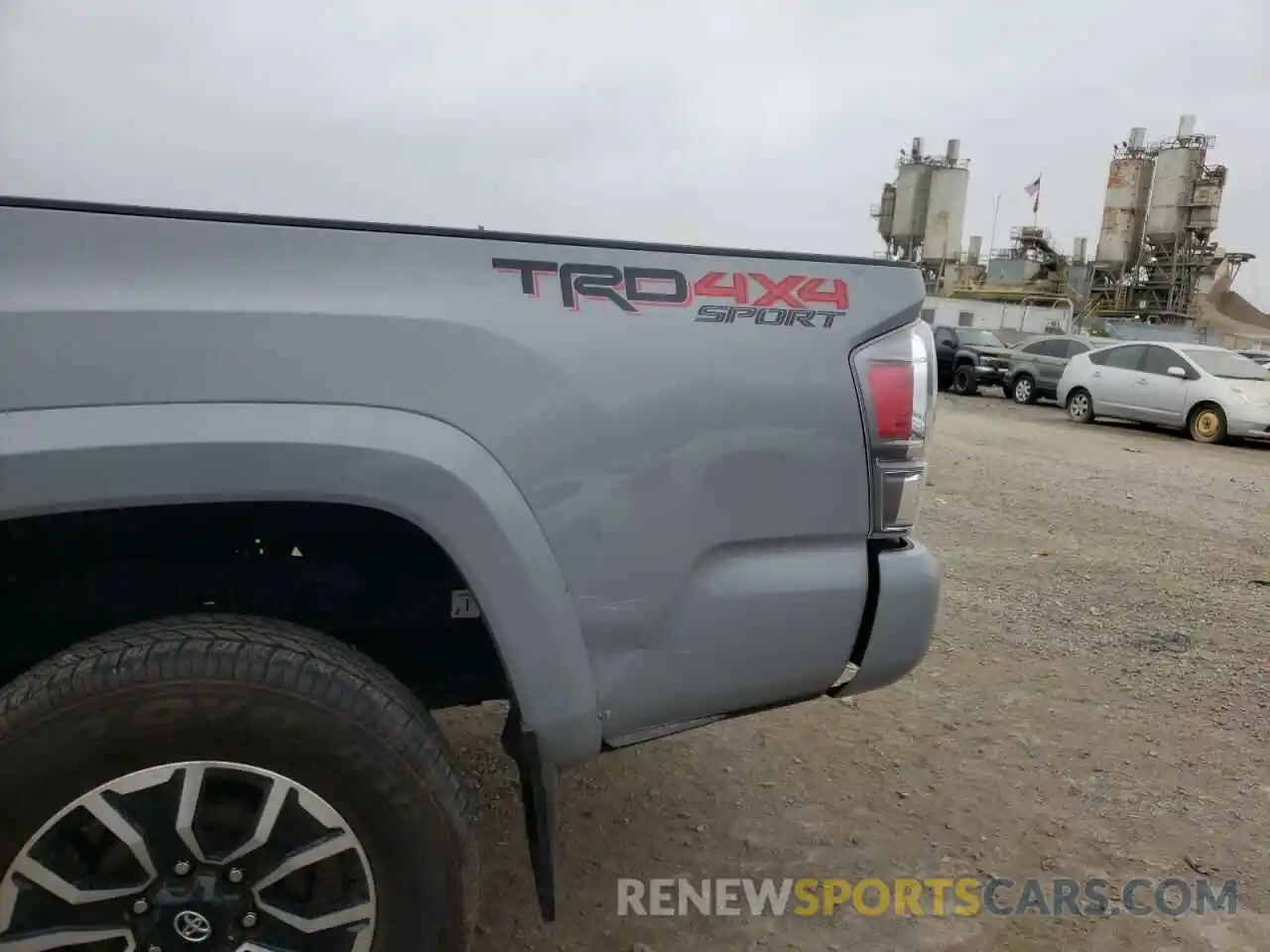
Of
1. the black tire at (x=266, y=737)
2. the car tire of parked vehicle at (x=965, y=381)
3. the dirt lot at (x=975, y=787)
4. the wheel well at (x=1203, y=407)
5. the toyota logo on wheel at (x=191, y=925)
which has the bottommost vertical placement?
the car tire of parked vehicle at (x=965, y=381)

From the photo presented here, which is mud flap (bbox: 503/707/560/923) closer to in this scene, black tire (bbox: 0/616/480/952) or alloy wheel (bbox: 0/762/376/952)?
black tire (bbox: 0/616/480/952)

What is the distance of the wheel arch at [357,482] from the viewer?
53.7 inches

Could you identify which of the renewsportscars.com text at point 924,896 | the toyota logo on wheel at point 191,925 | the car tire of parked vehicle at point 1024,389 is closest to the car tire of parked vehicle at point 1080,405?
the car tire of parked vehicle at point 1024,389

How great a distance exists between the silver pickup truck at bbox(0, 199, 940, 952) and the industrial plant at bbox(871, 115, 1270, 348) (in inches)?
1869

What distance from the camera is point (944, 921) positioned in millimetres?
2404

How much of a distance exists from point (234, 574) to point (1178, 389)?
48.8 feet

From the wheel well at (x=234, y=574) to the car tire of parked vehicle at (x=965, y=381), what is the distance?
69.4 ft

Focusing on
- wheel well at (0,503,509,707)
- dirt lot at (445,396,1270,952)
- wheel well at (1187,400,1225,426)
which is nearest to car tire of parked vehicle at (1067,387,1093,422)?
wheel well at (1187,400,1225,426)

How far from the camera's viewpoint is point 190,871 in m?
1.50

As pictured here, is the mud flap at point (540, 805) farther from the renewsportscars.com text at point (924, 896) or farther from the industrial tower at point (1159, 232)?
the industrial tower at point (1159, 232)

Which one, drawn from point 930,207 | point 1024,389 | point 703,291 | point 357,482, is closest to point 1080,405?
point 1024,389

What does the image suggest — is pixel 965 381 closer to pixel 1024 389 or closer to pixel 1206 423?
pixel 1024 389

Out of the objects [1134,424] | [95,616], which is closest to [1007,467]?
[1134,424]

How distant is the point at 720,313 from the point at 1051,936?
191 centimetres
